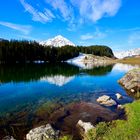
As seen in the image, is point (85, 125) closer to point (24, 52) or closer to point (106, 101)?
point (106, 101)

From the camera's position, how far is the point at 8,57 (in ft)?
423

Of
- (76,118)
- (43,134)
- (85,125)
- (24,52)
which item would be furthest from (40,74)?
(24,52)

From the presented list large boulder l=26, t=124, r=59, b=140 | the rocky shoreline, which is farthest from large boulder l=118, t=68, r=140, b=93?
large boulder l=26, t=124, r=59, b=140

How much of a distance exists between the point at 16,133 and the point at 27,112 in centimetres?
671

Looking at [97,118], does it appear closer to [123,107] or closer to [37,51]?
[123,107]

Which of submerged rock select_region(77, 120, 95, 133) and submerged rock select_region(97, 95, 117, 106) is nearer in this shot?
submerged rock select_region(77, 120, 95, 133)

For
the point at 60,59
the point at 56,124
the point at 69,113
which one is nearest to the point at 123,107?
the point at 69,113

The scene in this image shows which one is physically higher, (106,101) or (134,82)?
(134,82)

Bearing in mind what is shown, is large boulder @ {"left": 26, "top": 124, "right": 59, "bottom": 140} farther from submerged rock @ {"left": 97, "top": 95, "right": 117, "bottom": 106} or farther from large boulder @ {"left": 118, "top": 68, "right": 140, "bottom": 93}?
large boulder @ {"left": 118, "top": 68, "right": 140, "bottom": 93}

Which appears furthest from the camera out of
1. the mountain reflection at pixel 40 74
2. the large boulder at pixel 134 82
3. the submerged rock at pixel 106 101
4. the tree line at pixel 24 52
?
the tree line at pixel 24 52

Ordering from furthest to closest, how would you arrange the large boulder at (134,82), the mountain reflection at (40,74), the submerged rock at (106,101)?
the mountain reflection at (40,74) < the large boulder at (134,82) < the submerged rock at (106,101)

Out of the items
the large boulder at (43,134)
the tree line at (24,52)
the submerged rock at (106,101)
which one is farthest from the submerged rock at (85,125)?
the tree line at (24,52)

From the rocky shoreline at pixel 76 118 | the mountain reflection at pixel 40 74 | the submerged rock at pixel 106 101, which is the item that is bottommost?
the rocky shoreline at pixel 76 118

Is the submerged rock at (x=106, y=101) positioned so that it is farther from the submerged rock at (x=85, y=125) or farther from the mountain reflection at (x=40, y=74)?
the mountain reflection at (x=40, y=74)
